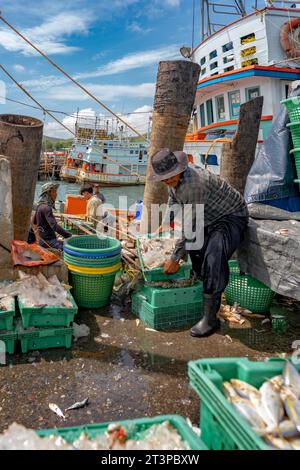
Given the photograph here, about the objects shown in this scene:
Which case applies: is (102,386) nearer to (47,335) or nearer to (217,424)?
(47,335)

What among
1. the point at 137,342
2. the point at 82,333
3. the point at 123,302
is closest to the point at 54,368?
the point at 82,333

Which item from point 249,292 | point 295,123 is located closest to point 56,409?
point 249,292

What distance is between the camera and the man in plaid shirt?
13.5ft

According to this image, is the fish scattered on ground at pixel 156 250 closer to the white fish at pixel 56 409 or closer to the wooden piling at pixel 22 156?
the wooden piling at pixel 22 156

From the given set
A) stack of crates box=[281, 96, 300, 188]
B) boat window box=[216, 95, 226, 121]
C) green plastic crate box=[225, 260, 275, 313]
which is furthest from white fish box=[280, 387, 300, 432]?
boat window box=[216, 95, 226, 121]

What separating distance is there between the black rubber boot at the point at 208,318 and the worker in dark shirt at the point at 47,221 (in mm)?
2947

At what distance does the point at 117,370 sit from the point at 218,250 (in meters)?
1.73

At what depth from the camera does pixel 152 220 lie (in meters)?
6.06

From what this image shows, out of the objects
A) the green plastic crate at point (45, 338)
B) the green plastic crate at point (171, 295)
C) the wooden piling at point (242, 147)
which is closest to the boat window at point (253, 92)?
the wooden piling at point (242, 147)

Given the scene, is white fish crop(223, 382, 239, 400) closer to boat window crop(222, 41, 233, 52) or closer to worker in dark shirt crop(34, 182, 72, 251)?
worker in dark shirt crop(34, 182, 72, 251)

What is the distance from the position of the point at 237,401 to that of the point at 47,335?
2.53 m

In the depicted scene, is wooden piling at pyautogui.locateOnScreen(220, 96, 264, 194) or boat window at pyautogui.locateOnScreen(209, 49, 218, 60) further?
boat window at pyautogui.locateOnScreen(209, 49, 218, 60)

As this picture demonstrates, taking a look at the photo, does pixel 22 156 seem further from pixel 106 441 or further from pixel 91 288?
pixel 106 441

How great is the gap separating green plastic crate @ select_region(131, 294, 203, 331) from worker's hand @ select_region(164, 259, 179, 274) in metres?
0.44
